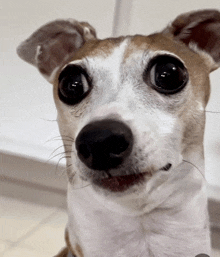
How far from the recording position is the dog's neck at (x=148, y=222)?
64 centimetres

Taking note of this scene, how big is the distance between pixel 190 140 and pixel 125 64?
0.58ft

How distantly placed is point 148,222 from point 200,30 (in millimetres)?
388

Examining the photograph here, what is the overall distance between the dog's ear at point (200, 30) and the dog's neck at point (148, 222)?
0.22 metres

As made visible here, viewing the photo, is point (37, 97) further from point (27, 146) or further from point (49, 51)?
point (49, 51)

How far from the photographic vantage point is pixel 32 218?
115 cm

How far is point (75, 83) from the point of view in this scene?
0.59 meters

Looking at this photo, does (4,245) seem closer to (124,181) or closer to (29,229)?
(29,229)

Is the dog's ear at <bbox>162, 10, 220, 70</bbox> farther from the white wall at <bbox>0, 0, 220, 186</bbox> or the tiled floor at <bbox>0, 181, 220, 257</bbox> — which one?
the tiled floor at <bbox>0, 181, 220, 257</bbox>

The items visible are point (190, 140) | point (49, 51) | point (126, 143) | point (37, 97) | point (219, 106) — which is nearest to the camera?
point (126, 143)

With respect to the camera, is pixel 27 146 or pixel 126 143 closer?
pixel 126 143

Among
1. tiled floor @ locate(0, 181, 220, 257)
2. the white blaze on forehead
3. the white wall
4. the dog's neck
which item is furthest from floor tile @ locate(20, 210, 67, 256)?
the white blaze on forehead

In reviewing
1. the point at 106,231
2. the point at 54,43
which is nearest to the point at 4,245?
the point at 106,231

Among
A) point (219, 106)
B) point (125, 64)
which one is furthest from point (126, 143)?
point (219, 106)

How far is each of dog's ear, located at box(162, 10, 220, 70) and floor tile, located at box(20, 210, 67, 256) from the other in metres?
0.67
